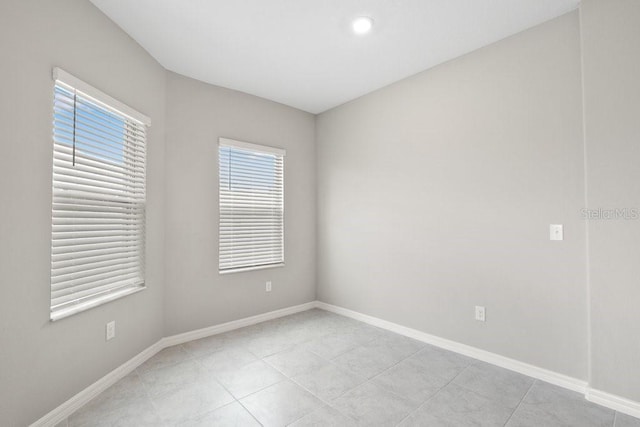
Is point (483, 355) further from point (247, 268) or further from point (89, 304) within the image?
point (89, 304)

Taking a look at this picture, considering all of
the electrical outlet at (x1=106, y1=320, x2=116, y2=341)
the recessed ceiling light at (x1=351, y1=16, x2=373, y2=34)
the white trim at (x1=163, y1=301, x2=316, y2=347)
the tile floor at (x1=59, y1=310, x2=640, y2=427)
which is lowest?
the tile floor at (x1=59, y1=310, x2=640, y2=427)

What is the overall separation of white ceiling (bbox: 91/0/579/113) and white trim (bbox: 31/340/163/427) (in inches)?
105

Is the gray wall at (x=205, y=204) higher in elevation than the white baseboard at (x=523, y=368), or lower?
higher

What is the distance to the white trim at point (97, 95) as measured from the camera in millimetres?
1918

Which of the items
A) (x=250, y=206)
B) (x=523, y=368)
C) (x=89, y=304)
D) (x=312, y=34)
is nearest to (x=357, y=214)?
(x=250, y=206)

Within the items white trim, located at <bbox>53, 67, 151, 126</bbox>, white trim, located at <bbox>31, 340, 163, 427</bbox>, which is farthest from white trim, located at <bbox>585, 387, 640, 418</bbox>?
white trim, located at <bbox>53, 67, 151, 126</bbox>

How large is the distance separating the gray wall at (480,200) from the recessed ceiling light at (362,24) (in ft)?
3.24

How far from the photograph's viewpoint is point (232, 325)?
346 cm

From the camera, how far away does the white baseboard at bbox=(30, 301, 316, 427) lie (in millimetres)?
1878

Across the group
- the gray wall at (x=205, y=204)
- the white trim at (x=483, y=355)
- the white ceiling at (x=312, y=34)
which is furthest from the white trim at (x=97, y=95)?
the white trim at (x=483, y=355)

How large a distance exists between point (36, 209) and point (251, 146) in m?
2.17

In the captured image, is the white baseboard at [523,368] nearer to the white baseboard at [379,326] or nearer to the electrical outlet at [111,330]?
the white baseboard at [379,326]

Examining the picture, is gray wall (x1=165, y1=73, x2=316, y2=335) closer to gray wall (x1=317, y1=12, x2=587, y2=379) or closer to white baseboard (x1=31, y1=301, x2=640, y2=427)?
white baseboard (x1=31, y1=301, x2=640, y2=427)

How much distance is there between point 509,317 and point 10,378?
331 centimetres
